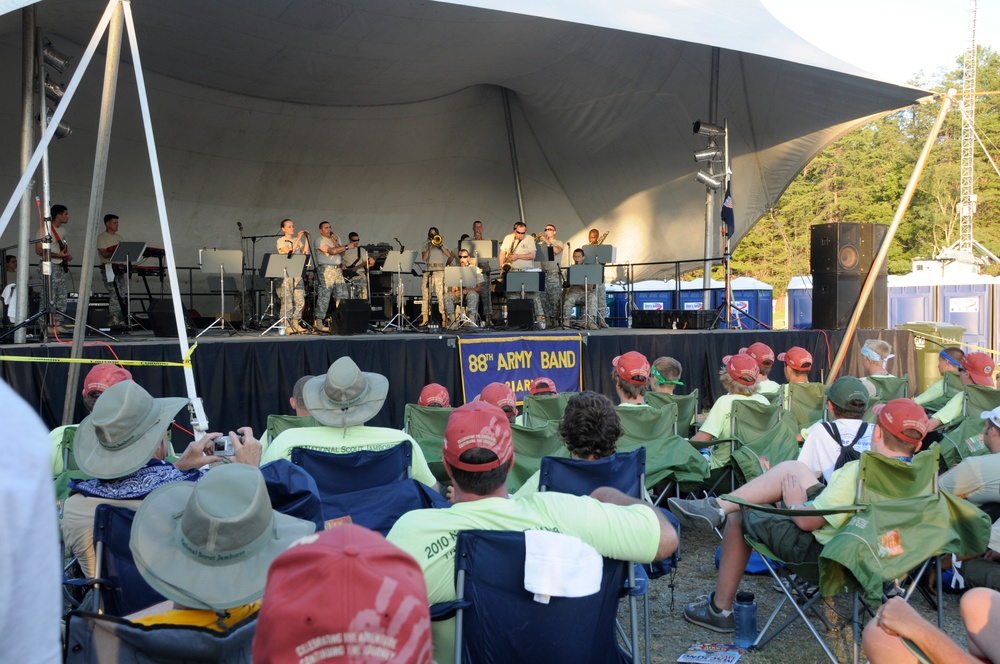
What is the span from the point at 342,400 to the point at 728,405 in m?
2.47

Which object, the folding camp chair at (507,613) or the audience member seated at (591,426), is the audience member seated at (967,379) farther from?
the folding camp chair at (507,613)

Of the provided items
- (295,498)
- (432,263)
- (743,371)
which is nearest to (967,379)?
(743,371)

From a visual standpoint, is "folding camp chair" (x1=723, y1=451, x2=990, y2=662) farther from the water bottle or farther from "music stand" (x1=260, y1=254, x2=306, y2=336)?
"music stand" (x1=260, y1=254, x2=306, y2=336)

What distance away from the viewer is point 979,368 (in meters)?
5.84

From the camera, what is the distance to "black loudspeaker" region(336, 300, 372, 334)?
29.8 ft

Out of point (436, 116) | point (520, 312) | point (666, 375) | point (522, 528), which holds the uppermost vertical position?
point (436, 116)

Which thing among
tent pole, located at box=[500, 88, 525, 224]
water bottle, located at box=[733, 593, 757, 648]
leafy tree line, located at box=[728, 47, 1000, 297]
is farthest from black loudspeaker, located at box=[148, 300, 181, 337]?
leafy tree line, located at box=[728, 47, 1000, 297]

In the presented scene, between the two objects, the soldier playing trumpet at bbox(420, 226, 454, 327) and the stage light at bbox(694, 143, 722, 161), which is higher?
the stage light at bbox(694, 143, 722, 161)

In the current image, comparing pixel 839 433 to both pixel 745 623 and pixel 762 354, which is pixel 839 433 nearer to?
pixel 745 623

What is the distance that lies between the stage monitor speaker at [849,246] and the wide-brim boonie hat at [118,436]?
384 inches

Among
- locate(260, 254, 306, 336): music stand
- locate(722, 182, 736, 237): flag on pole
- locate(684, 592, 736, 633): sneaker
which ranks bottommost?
locate(684, 592, 736, 633): sneaker


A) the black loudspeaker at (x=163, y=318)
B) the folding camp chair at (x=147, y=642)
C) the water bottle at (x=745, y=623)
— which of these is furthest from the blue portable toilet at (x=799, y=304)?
the folding camp chair at (x=147, y=642)

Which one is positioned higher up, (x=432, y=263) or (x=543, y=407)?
(x=432, y=263)

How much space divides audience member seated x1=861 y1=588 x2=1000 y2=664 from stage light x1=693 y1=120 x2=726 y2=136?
10.1 metres
